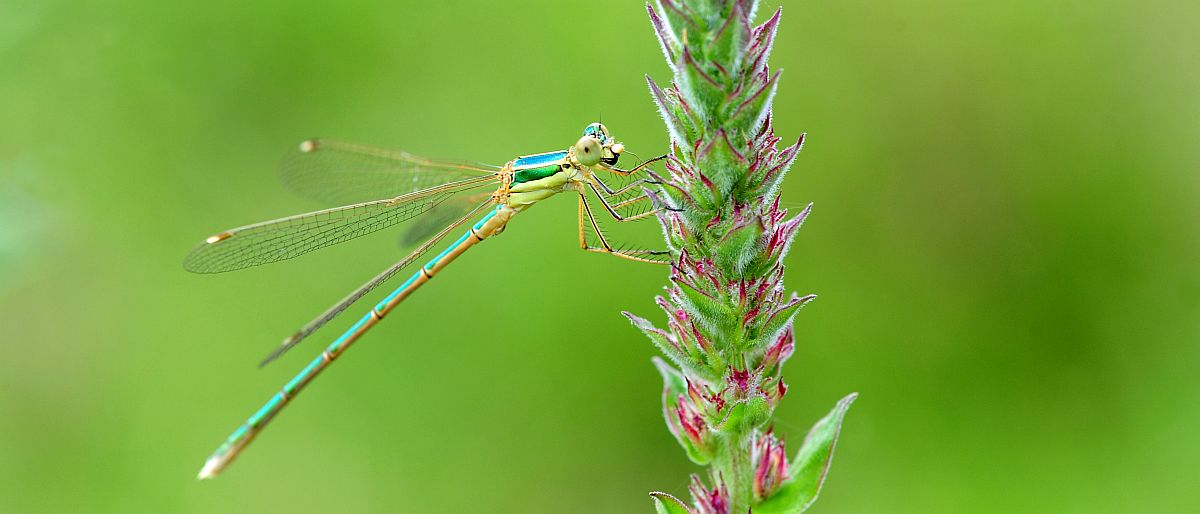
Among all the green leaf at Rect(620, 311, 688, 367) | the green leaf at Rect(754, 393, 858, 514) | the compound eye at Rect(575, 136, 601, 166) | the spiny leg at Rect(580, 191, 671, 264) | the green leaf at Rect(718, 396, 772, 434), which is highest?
the compound eye at Rect(575, 136, 601, 166)

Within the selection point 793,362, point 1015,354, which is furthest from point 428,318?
point 1015,354

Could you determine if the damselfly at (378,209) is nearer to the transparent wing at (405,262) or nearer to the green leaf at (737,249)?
the transparent wing at (405,262)

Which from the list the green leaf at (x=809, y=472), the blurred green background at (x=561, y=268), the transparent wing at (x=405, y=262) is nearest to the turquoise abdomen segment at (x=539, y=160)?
the transparent wing at (x=405, y=262)

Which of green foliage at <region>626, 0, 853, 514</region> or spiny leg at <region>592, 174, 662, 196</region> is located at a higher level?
spiny leg at <region>592, 174, 662, 196</region>

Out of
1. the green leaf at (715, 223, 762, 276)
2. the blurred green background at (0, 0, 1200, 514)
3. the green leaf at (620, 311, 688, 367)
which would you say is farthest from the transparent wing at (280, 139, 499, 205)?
the green leaf at (715, 223, 762, 276)

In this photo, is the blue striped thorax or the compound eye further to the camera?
the blue striped thorax

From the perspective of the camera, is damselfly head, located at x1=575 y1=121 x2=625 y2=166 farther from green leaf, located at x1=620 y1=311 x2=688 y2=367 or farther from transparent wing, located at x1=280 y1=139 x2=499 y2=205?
green leaf, located at x1=620 y1=311 x2=688 y2=367

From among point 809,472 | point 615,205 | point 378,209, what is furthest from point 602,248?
point 809,472

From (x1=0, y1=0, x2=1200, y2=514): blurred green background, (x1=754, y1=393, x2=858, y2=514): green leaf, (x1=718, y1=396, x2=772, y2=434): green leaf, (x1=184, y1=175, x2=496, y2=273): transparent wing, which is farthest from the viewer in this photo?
(x1=184, y1=175, x2=496, y2=273): transparent wing
